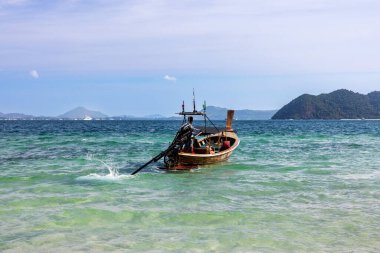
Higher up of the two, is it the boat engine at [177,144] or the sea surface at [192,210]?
the boat engine at [177,144]

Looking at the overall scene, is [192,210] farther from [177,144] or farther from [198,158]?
[198,158]

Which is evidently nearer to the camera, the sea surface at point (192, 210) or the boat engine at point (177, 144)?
the sea surface at point (192, 210)

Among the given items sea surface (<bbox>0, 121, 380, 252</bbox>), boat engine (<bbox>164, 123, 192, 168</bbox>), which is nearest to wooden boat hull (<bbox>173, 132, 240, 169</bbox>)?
boat engine (<bbox>164, 123, 192, 168</bbox>)

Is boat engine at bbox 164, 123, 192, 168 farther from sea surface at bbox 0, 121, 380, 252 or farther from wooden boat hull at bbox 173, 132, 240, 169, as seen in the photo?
sea surface at bbox 0, 121, 380, 252

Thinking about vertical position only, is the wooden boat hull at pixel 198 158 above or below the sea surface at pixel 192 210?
above

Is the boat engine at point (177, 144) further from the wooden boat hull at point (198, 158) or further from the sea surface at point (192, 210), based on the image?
the sea surface at point (192, 210)

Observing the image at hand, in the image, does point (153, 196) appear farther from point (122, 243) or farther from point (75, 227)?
point (122, 243)

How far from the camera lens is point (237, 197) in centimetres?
1694

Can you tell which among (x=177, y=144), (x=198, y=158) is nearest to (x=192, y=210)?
(x=177, y=144)

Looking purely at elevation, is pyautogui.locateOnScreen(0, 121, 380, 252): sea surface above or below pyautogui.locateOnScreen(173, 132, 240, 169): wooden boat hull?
below

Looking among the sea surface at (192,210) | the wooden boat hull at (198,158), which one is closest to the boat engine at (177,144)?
the wooden boat hull at (198,158)

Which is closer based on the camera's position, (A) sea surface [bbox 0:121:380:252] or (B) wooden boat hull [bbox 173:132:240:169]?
(A) sea surface [bbox 0:121:380:252]

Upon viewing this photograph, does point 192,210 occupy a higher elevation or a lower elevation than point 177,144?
lower

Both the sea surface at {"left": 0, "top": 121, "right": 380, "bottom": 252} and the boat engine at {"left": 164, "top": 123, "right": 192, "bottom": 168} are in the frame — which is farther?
the boat engine at {"left": 164, "top": 123, "right": 192, "bottom": 168}
